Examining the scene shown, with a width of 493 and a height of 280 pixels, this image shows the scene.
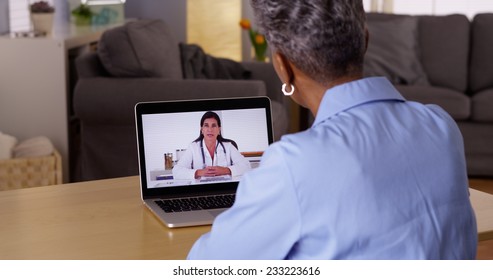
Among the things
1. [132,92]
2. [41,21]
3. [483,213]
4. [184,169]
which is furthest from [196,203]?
[41,21]

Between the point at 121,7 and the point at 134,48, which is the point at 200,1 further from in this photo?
the point at 134,48

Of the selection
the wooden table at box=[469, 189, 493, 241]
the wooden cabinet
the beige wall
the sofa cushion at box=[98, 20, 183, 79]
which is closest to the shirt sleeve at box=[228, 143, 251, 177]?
the wooden table at box=[469, 189, 493, 241]

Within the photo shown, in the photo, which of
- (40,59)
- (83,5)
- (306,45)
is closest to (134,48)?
(40,59)

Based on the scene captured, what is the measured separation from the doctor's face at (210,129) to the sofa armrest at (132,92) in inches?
79.7

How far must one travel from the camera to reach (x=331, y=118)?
1211mm

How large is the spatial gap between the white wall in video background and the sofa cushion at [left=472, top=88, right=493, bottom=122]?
293 centimetres

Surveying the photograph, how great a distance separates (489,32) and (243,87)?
5.90 ft

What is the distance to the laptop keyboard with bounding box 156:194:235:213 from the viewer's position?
185cm

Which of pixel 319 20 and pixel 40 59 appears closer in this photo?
pixel 319 20

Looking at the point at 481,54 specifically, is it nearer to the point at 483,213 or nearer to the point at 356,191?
the point at 483,213

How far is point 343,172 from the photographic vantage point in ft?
3.68

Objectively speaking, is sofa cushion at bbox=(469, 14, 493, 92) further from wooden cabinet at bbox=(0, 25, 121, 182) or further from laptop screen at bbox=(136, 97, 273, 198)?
laptop screen at bbox=(136, 97, 273, 198)

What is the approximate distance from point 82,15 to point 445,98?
2316 millimetres

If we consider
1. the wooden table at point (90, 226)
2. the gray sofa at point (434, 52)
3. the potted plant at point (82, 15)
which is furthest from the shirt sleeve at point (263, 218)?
the potted plant at point (82, 15)
